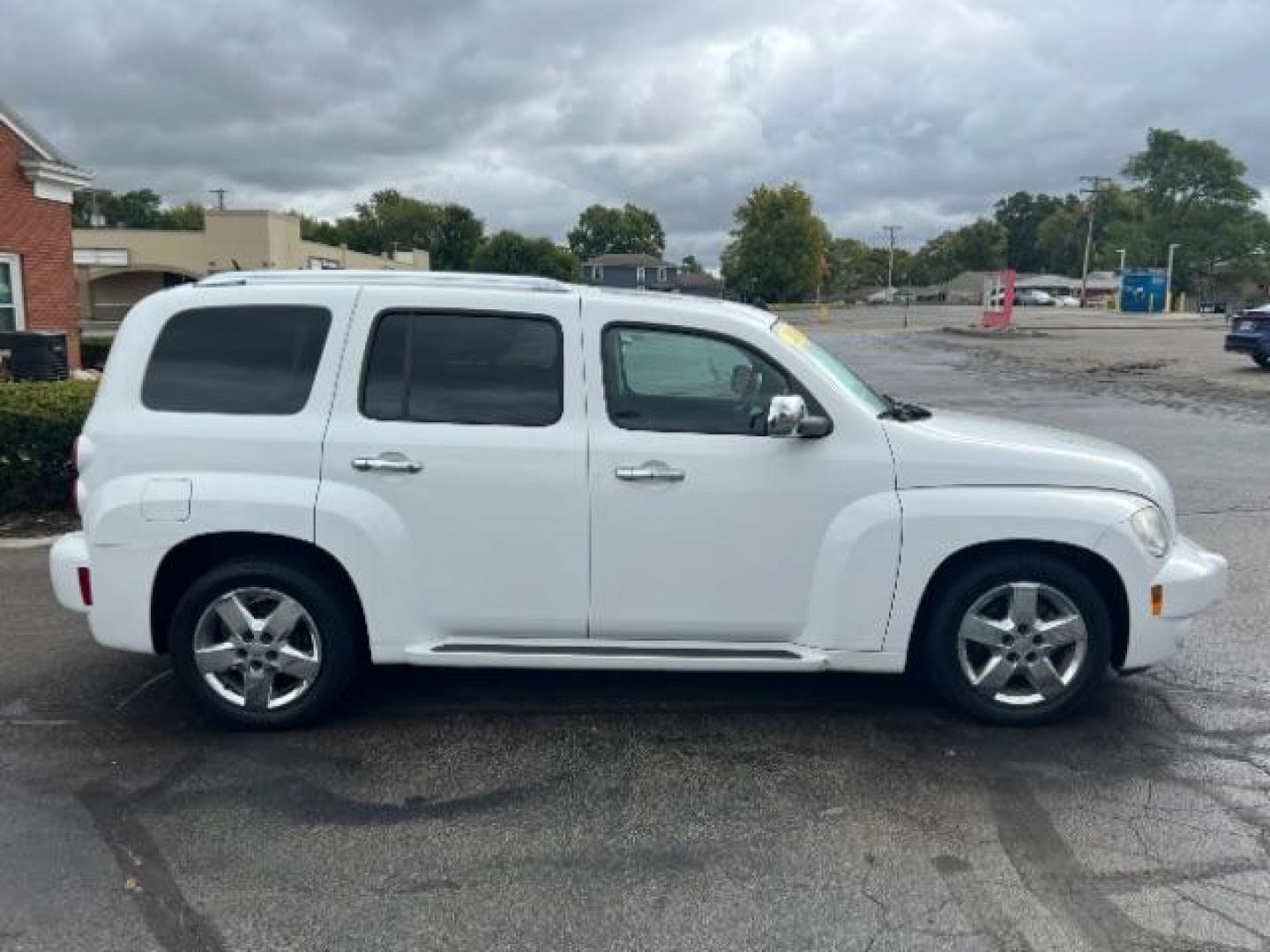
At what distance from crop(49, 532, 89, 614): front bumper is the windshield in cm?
301

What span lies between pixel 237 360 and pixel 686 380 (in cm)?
184

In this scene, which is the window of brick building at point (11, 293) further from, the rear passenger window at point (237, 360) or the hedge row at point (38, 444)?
the rear passenger window at point (237, 360)

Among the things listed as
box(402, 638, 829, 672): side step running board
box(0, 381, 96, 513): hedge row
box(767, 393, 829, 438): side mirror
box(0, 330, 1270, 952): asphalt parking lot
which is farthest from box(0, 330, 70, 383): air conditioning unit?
box(767, 393, 829, 438): side mirror

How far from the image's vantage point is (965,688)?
433cm

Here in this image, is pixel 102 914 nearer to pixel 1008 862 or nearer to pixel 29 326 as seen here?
pixel 1008 862

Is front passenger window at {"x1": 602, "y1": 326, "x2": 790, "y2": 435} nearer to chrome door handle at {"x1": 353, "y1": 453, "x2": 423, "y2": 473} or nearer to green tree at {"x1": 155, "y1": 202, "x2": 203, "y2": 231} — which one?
chrome door handle at {"x1": 353, "y1": 453, "x2": 423, "y2": 473}

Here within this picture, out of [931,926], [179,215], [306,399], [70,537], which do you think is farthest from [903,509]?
[179,215]

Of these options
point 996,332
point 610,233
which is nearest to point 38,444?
point 996,332

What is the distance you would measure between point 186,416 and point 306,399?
49 cm

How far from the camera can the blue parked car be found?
23.2 meters

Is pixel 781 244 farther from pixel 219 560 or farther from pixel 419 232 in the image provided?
pixel 219 560

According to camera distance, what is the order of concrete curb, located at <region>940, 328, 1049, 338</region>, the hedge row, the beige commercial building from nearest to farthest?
the hedge row, concrete curb, located at <region>940, 328, 1049, 338</region>, the beige commercial building

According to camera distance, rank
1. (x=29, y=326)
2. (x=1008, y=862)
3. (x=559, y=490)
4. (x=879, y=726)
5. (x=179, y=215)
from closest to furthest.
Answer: (x=1008, y=862), (x=559, y=490), (x=879, y=726), (x=29, y=326), (x=179, y=215)

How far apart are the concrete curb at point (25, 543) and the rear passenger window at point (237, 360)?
13.0 feet
